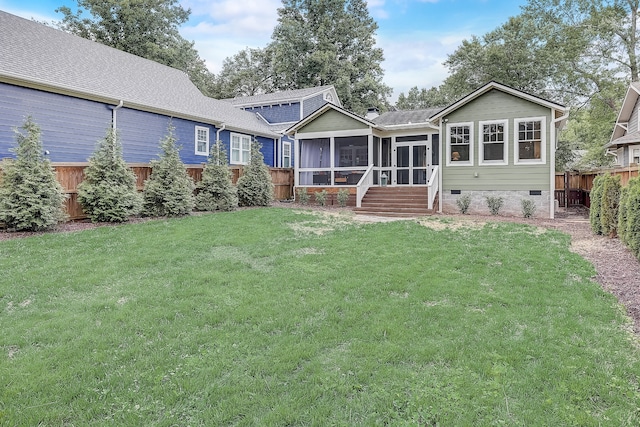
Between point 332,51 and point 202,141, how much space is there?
68.9 ft

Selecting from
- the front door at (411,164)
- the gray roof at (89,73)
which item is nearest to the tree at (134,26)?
the gray roof at (89,73)

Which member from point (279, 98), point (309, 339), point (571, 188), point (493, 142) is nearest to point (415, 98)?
point (279, 98)

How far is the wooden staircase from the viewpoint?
550 inches

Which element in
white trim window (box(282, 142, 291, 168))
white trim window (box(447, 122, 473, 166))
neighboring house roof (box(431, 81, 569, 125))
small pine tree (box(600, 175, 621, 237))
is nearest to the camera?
small pine tree (box(600, 175, 621, 237))

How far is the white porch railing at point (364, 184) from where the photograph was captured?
50.5ft

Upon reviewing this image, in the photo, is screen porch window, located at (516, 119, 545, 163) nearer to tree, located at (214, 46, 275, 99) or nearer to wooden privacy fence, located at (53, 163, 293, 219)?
wooden privacy fence, located at (53, 163, 293, 219)

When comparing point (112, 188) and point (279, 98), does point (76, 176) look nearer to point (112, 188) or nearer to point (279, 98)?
point (112, 188)

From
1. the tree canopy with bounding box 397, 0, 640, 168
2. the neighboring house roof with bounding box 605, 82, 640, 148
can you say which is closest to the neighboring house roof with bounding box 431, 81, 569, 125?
the neighboring house roof with bounding box 605, 82, 640, 148

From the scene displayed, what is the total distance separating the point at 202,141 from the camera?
1708 cm

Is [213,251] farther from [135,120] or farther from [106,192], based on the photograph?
[135,120]

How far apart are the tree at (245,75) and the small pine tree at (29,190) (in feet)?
97.9

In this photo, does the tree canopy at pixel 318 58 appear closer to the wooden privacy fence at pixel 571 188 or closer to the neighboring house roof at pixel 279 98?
the neighboring house roof at pixel 279 98

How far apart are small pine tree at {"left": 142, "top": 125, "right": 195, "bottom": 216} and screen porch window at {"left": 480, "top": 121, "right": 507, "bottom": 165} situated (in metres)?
10.0

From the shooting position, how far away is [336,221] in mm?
11016
